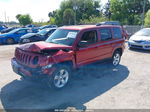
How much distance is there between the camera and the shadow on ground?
4023 mm

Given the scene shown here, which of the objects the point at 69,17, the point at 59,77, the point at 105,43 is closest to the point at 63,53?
the point at 59,77

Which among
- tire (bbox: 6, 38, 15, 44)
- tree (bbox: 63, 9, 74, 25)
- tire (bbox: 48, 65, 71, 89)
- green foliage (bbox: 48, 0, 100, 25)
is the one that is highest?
green foliage (bbox: 48, 0, 100, 25)

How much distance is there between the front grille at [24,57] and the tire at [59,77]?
2.41 ft

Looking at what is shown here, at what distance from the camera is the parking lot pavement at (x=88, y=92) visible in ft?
13.1

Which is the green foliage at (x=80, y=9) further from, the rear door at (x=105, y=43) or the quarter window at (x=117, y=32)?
the rear door at (x=105, y=43)

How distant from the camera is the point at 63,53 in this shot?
468 centimetres

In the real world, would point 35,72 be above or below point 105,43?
below

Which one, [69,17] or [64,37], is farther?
[69,17]

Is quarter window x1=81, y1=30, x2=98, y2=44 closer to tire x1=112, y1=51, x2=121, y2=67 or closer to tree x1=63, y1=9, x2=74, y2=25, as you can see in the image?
→ tire x1=112, y1=51, x2=121, y2=67

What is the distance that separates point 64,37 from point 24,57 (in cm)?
155

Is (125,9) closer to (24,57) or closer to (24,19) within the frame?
(24,19)

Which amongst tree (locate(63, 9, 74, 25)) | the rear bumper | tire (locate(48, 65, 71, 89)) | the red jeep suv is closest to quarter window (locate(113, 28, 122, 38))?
the red jeep suv

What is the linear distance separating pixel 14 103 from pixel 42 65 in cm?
115

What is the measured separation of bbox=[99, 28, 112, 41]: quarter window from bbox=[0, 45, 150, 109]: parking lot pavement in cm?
123
